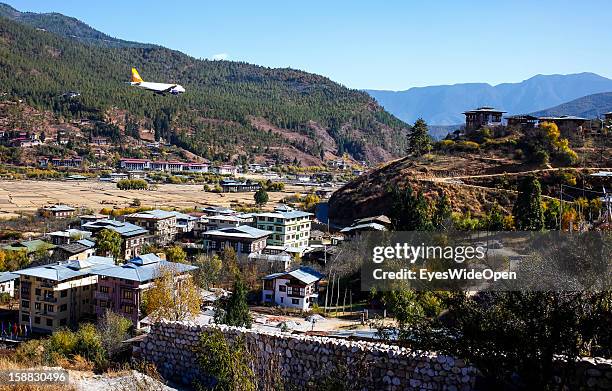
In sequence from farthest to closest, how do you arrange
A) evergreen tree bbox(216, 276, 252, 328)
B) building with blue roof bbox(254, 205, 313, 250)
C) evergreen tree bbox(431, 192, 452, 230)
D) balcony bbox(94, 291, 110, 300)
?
building with blue roof bbox(254, 205, 313, 250)
evergreen tree bbox(431, 192, 452, 230)
balcony bbox(94, 291, 110, 300)
evergreen tree bbox(216, 276, 252, 328)

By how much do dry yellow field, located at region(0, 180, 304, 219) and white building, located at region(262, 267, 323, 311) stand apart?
83.0ft

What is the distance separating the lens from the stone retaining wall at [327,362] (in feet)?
19.7

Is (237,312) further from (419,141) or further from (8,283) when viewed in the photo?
(419,141)

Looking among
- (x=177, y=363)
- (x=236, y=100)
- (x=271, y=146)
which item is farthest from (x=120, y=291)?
(x=236, y=100)

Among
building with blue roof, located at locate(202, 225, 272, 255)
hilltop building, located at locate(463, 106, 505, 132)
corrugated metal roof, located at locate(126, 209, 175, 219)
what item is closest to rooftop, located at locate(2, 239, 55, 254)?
corrugated metal roof, located at locate(126, 209, 175, 219)

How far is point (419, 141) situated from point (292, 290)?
2541cm

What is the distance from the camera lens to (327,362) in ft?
21.5

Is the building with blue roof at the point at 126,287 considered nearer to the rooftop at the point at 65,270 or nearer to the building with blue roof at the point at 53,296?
the building with blue roof at the point at 53,296

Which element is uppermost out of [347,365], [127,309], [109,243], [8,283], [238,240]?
[347,365]

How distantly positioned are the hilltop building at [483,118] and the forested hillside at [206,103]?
53775mm

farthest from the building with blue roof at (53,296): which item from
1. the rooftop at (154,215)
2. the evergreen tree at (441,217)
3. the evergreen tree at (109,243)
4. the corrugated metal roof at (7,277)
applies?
the rooftop at (154,215)

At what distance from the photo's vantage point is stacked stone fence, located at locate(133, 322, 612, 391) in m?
5.35

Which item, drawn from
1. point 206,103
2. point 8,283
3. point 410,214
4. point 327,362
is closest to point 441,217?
point 410,214

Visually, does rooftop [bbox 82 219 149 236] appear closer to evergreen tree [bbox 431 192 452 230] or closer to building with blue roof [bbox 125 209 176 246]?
building with blue roof [bbox 125 209 176 246]
